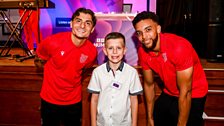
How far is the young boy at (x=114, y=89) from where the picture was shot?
183cm

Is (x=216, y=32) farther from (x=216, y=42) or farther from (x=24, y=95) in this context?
(x=24, y=95)

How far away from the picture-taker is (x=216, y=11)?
3.01m

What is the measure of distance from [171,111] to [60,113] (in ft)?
2.72

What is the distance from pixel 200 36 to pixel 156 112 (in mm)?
2436

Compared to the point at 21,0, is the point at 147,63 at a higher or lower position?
lower

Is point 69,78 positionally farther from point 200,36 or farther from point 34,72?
point 200,36

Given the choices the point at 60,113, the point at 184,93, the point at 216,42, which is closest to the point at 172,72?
the point at 184,93

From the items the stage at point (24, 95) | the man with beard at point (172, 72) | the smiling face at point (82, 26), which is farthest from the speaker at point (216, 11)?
the smiling face at point (82, 26)

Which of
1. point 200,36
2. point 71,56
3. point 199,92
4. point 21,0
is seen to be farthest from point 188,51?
point 200,36

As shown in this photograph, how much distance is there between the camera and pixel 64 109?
6.70 feet

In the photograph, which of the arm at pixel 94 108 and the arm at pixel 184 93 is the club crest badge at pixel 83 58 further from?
the arm at pixel 184 93

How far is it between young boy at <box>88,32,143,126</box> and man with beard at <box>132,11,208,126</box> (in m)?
0.17

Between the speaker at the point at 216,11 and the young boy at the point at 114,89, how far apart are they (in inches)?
63.2

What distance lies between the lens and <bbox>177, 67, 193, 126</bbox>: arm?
171cm
